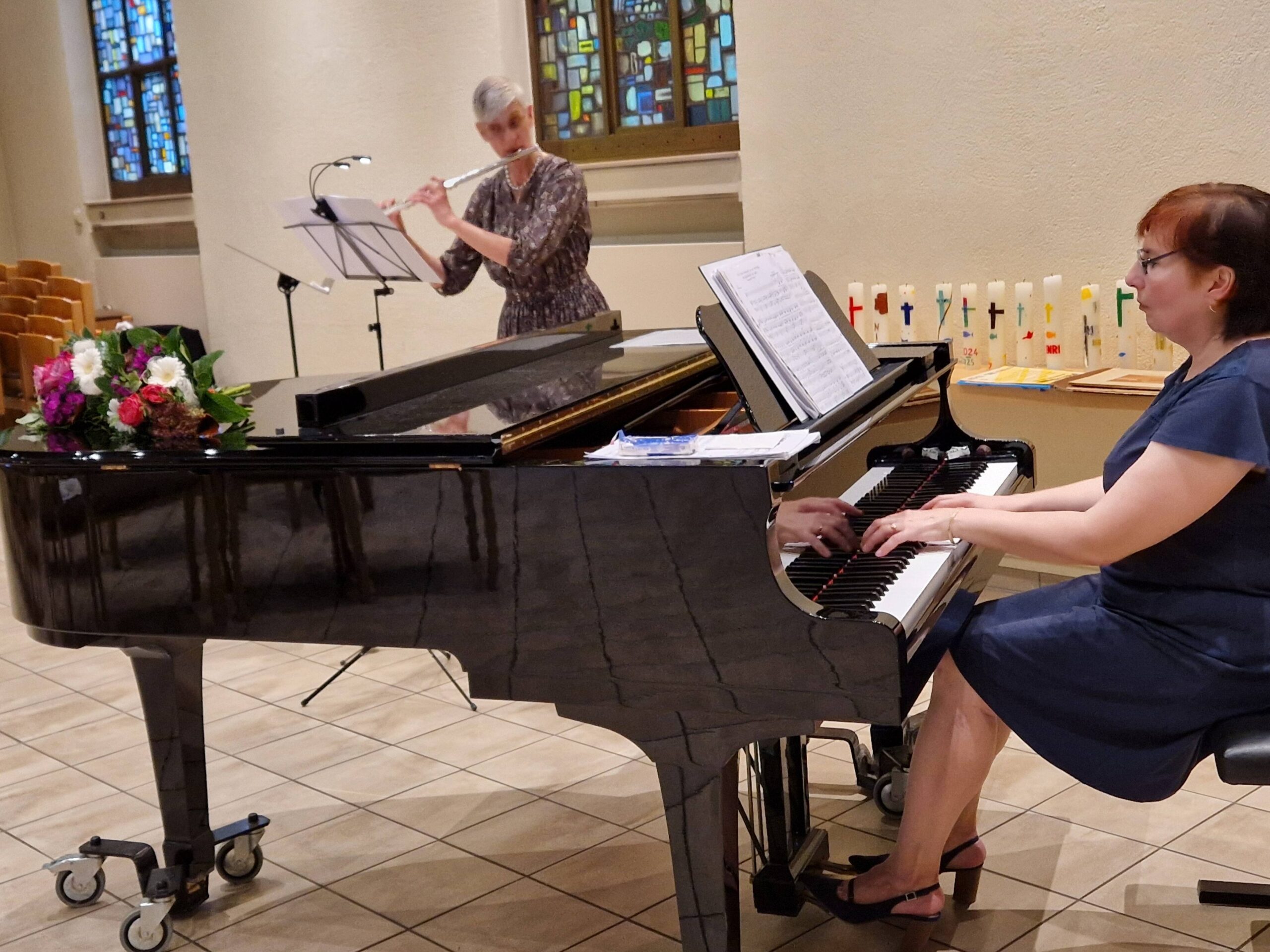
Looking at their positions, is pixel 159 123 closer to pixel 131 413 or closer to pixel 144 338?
pixel 144 338

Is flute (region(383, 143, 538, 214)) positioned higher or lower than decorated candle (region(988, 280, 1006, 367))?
higher

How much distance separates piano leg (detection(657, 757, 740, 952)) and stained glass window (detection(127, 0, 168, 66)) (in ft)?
27.2

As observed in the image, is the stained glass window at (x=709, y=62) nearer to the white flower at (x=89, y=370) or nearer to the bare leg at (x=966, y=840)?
the white flower at (x=89, y=370)

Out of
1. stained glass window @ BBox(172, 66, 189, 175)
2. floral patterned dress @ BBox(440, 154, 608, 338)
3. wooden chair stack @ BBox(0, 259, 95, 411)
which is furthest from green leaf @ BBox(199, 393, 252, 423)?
stained glass window @ BBox(172, 66, 189, 175)

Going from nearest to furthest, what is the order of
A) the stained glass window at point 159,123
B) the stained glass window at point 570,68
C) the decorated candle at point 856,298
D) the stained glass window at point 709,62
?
the decorated candle at point 856,298
the stained glass window at point 709,62
the stained glass window at point 570,68
the stained glass window at point 159,123

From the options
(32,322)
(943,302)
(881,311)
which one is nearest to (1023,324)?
(943,302)

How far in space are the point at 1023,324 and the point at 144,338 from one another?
291 cm

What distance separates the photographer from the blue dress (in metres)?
1.81

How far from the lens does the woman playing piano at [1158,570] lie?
181cm

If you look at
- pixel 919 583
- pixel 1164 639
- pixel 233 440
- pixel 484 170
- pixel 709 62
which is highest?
pixel 709 62

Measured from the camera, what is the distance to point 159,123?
8.94m

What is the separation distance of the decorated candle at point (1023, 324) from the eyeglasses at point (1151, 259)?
2430 millimetres

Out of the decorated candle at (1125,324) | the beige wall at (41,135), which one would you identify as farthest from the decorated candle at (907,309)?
the beige wall at (41,135)

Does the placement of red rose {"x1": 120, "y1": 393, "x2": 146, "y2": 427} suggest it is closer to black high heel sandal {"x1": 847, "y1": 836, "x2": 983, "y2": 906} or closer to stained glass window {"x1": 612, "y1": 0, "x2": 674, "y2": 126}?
black high heel sandal {"x1": 847, "y1": 836, "x2": 983, "y2": 906}
